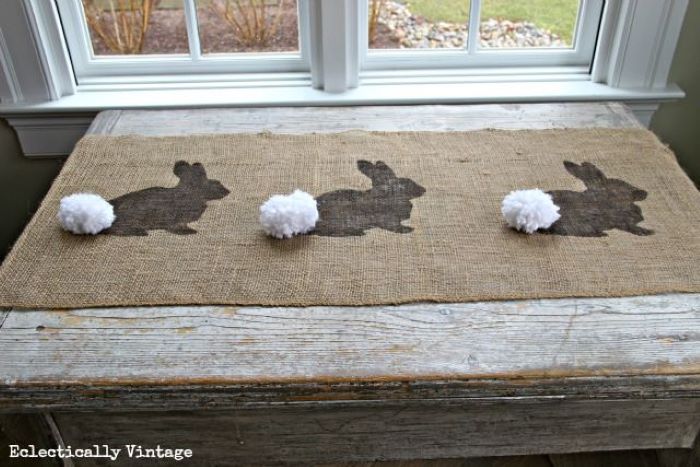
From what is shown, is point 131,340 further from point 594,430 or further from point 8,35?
point 8,35

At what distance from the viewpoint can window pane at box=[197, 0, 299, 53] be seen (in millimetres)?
1438

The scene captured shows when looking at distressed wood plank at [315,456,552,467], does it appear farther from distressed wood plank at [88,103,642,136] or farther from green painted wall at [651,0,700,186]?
green painted wall at [651,0,700,186]

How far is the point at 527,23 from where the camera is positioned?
1.48 meters

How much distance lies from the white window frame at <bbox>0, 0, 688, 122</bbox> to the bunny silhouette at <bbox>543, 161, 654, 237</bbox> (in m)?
0.37

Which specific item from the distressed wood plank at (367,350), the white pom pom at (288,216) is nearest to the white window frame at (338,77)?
the white pom pom at (288,216)

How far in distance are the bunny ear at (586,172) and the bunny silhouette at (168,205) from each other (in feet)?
1.98

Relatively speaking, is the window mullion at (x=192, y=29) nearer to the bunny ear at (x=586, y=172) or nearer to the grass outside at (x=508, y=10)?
the grass outside at (x=508, y=10)

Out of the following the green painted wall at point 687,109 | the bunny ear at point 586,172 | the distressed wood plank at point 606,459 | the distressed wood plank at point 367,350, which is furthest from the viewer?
the green painted wall at point 687,109

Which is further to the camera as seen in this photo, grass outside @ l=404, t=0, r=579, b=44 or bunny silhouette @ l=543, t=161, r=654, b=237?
grass outside @ l=404, t=0, r=579, b=44

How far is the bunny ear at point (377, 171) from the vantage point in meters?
1.12

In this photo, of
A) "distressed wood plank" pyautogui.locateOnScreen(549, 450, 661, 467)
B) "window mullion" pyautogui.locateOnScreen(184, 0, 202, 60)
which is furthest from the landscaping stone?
"distressed wood plank" pyautogui.locateOnScreen(549, 450, 661, 467)

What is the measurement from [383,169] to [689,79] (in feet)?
2.68

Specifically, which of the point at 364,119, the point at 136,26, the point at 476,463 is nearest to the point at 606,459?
the point at 476,463

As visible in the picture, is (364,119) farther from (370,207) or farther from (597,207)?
(597,207)
